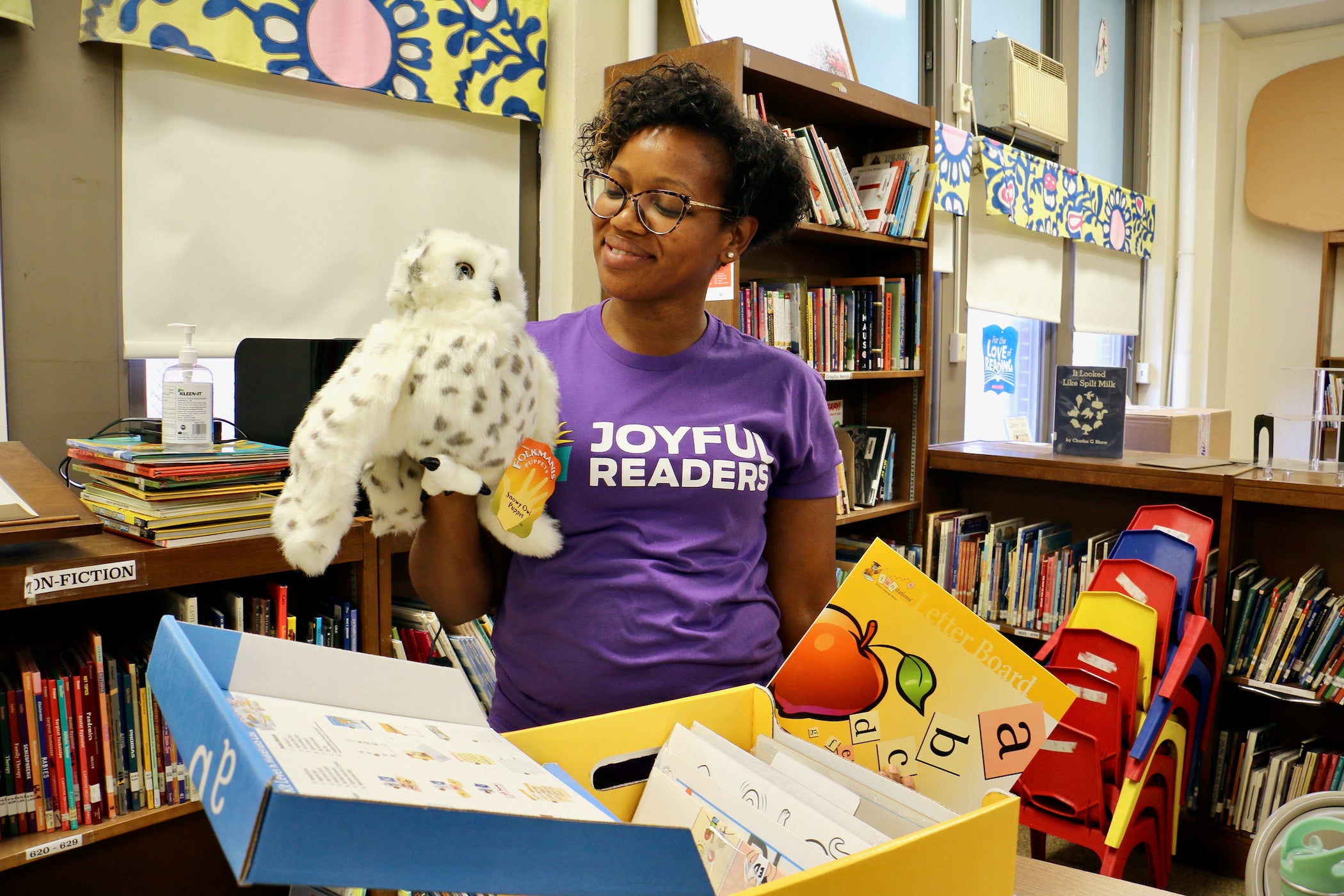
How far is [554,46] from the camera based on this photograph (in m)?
2.52

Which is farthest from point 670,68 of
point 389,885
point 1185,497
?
point 1185,497

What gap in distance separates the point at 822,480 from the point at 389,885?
0.94 metres

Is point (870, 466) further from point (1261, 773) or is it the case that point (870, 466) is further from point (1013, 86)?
point (1013, 86)

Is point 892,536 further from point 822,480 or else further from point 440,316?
point 440,316

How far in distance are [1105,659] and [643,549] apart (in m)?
1.42

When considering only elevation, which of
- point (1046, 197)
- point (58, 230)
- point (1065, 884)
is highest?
point (1046, 197)

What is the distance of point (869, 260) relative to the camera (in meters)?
3.27

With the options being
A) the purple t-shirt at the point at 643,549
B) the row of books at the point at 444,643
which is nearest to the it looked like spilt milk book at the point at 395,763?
the purple t-shirt at the point at 643,549

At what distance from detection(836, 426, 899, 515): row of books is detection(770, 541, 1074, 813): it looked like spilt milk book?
2173 millimetres

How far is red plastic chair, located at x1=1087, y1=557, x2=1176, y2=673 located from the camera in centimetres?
206

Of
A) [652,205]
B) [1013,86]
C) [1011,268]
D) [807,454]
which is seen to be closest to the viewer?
[652,205]

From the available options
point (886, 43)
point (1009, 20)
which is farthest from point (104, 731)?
point (1009, 20)

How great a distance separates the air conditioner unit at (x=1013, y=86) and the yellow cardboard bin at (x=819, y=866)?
3.84 m

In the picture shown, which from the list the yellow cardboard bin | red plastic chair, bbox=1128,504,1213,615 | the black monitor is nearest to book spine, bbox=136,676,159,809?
the black monitor
